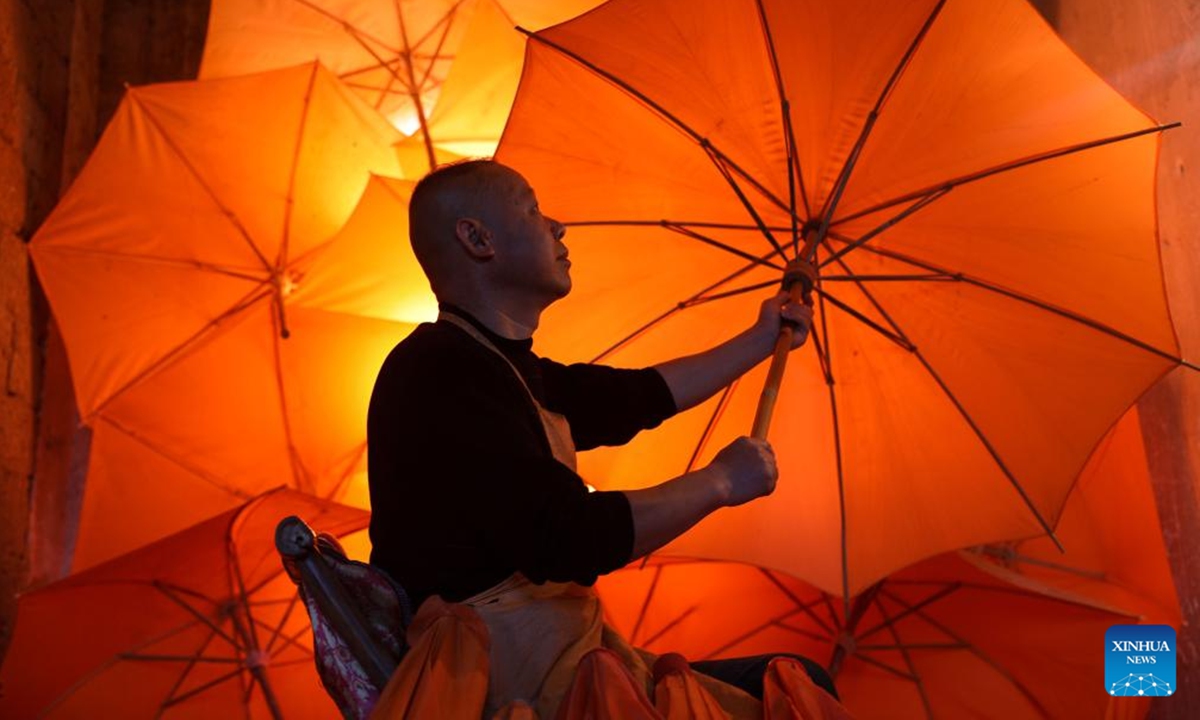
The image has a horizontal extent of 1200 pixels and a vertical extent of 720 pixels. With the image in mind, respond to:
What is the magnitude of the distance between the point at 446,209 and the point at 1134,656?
3014 mm

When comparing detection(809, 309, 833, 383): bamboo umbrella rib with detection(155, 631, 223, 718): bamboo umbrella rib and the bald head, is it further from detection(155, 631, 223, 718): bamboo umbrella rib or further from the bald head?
detection(155, 631, 223, 718): bamboo umbrella rib

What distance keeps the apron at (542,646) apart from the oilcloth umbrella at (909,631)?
7.59 ft

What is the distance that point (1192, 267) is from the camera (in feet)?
14.8

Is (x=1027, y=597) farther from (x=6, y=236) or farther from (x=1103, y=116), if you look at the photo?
(x=6, y=236)

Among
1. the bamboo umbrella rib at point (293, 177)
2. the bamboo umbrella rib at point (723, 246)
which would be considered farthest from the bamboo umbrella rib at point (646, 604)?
the bamboo umbrella rib at point (293, 177)

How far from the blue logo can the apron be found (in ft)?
8.57

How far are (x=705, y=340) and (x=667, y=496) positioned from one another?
5.75ft

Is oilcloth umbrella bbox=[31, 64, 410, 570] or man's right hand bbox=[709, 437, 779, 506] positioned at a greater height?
oilcloth umbrella bbox=[31, 64, 410, 570]

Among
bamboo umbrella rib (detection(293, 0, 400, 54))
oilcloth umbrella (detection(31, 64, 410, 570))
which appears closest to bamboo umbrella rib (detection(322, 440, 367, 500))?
oilcloth umbrella (detection(31, 64, 410, 570))

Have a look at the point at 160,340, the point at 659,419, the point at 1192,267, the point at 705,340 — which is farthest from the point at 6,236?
the point at 1192,267

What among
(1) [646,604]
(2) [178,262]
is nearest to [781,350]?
(1) [646,604]

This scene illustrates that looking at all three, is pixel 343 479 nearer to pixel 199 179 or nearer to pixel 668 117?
pixel 199 179

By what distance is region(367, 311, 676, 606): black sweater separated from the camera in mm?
1955

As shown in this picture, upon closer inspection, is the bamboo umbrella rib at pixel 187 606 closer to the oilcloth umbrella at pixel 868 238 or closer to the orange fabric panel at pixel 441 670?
the oilcloth umbrella at pixel 868 238
